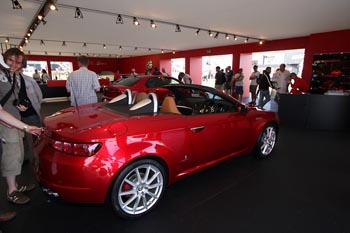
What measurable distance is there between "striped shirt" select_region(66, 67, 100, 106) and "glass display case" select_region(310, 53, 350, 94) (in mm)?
7623

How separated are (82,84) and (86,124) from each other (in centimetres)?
188

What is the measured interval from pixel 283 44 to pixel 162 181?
10.1 m

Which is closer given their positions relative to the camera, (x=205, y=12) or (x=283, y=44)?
(x=205, y=12)

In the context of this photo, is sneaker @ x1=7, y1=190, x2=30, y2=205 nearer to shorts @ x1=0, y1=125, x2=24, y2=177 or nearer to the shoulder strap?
shorts @ x1=0, y1=125, x2=24, y2=177

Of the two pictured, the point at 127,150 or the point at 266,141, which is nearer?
the point at 127,150

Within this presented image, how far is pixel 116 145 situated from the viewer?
1746 millimetres

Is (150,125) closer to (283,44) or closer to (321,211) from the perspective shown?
(321,211)

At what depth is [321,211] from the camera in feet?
7.09

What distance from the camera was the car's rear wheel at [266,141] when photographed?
10.8 feet

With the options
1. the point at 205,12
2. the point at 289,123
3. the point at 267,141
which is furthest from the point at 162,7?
the point at 289,123

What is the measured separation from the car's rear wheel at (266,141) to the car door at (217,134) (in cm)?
36

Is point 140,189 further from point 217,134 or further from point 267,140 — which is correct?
point 267,140

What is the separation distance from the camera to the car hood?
5.69 ft

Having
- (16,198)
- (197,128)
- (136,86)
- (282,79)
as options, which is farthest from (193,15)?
(16,198)
